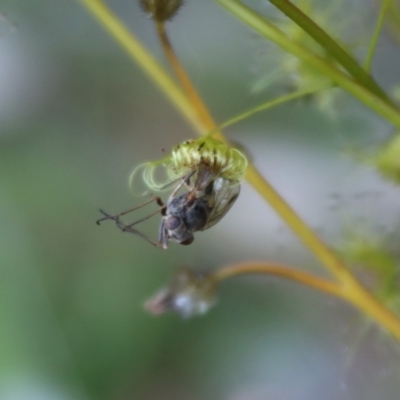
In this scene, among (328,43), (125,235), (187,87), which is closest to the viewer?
(328,43)

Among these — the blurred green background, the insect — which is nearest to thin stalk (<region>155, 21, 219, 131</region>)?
the insect

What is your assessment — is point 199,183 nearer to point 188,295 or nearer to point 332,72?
point 332,72

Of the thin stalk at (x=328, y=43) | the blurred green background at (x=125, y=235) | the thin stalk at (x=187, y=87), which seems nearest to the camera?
the thin stalk at (x=328, y=43)

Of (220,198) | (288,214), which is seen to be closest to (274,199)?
(288,214)

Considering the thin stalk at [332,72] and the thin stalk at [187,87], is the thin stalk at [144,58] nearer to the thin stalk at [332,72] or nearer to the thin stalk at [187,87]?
the thin stalk at [187,87]

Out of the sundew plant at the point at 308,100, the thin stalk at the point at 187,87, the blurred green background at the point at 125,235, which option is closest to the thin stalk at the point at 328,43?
the sundew plant at the point at 308,100

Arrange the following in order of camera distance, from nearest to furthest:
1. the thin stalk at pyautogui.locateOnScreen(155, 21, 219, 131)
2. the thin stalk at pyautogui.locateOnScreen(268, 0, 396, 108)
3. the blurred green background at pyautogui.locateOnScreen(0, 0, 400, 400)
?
1. the thin stalk at pyautogui.locateOnScreen(268, 0, 396, 108)
2. the thin stalk at pyautogui.locateOnScreen(155, 21, 219, 131)
3. the blurred green background at pyautogui.locateOnScreen(0, 0, 400, 400)

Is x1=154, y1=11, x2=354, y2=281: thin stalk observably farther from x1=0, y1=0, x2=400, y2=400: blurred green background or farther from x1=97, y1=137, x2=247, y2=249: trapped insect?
x1=0, y1=0, x2=400, y2=400: blurred green background
